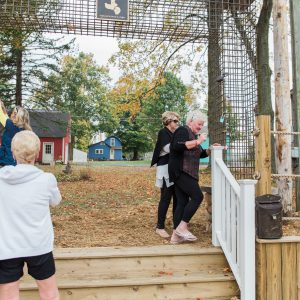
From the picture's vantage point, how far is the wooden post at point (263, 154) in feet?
12.6

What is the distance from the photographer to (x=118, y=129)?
2063 inches

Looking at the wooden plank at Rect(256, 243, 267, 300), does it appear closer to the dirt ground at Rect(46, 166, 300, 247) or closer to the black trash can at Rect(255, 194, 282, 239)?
the black trash can at Rect(255, 194, 282, 239)

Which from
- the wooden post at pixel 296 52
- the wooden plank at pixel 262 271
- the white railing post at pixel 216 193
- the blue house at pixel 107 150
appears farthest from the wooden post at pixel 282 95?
the blue house at pixel 107 150

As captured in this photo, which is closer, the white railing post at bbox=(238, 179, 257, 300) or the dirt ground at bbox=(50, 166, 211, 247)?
the white railing post at bbox=(238, 179, 257, 300)

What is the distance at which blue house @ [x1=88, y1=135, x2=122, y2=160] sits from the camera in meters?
56.0

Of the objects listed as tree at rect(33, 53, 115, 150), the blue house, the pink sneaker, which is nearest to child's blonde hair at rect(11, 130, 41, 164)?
the pink sneaker

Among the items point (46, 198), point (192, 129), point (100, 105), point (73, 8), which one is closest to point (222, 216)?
point (192, 129)

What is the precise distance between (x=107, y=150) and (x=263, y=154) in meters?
55.0

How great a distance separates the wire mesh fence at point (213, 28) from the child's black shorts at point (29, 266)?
356 cm

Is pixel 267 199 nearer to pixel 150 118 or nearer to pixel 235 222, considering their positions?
pixel 235 222

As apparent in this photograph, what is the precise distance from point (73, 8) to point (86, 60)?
4405 cm

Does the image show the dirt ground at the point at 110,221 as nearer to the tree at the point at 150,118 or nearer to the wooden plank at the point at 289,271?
the wooden plank at the point at 289,271

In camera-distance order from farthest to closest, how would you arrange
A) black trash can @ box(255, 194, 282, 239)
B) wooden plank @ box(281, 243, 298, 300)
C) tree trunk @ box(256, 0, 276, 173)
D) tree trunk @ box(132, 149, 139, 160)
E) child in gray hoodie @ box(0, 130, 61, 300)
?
1. tree trunk @ box(132, 149, 139, 160)
2. tree trunk @ box(256, 0, 276, 173)
3. wooden plank @ box(281, 243, 298, 300)
4. black trash can @ box(255, 194, 282, 239)
5. child in gray hoodie @ box(0, 130, 61, 300)

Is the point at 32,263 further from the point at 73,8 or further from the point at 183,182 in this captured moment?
the point at 73,8
